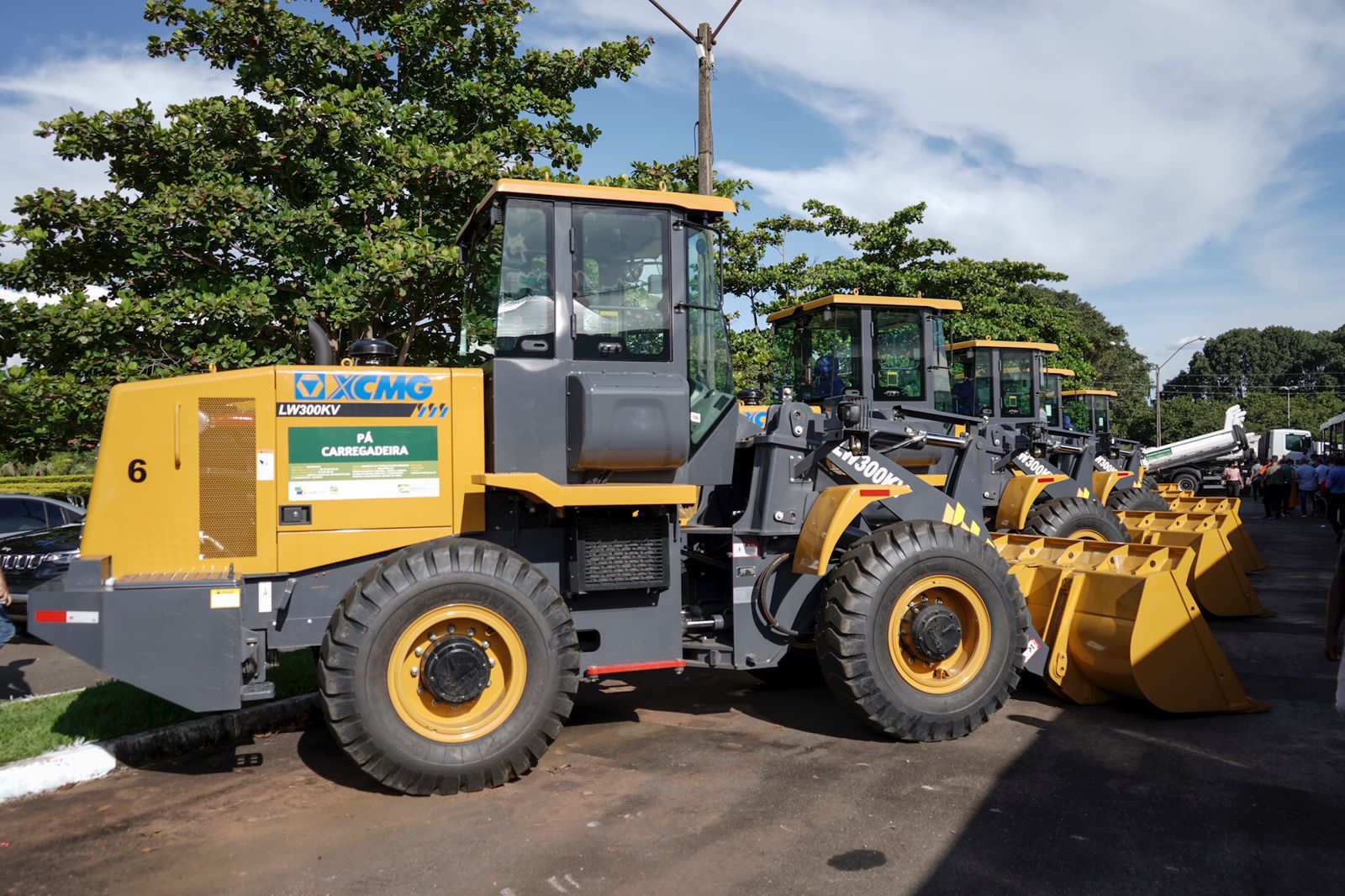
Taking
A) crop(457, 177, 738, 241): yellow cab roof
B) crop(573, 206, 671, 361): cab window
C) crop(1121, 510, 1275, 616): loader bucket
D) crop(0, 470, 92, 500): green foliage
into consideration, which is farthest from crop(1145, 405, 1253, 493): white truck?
crop(573, 206, 671, 361): cab window

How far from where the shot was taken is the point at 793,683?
772 centimetres

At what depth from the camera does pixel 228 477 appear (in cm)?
536

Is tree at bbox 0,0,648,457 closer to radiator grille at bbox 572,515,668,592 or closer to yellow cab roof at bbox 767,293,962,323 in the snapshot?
yellow cab roof at bbox 767,293,962,323

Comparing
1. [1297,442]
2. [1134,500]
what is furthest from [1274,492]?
[1297,442]

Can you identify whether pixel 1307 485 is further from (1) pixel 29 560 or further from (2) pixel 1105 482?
(1) pixel 29 560

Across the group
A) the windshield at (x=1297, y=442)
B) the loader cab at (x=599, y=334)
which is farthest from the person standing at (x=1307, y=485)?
the loader cab at (x=599, y=334)

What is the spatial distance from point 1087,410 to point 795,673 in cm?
1679

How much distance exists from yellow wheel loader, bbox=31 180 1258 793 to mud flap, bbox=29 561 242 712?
0.04 ft

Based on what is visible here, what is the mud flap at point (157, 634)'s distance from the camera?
4.95m

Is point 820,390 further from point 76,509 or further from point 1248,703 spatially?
point 76,509

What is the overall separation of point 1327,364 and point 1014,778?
4036 inches

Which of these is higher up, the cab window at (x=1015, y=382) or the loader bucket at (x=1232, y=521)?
the cab window at (x=1015, y=382)

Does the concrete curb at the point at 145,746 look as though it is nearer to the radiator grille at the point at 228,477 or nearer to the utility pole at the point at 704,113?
the radiator grille at the point at 228,477

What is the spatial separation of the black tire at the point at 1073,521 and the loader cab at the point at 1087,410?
9.94m
